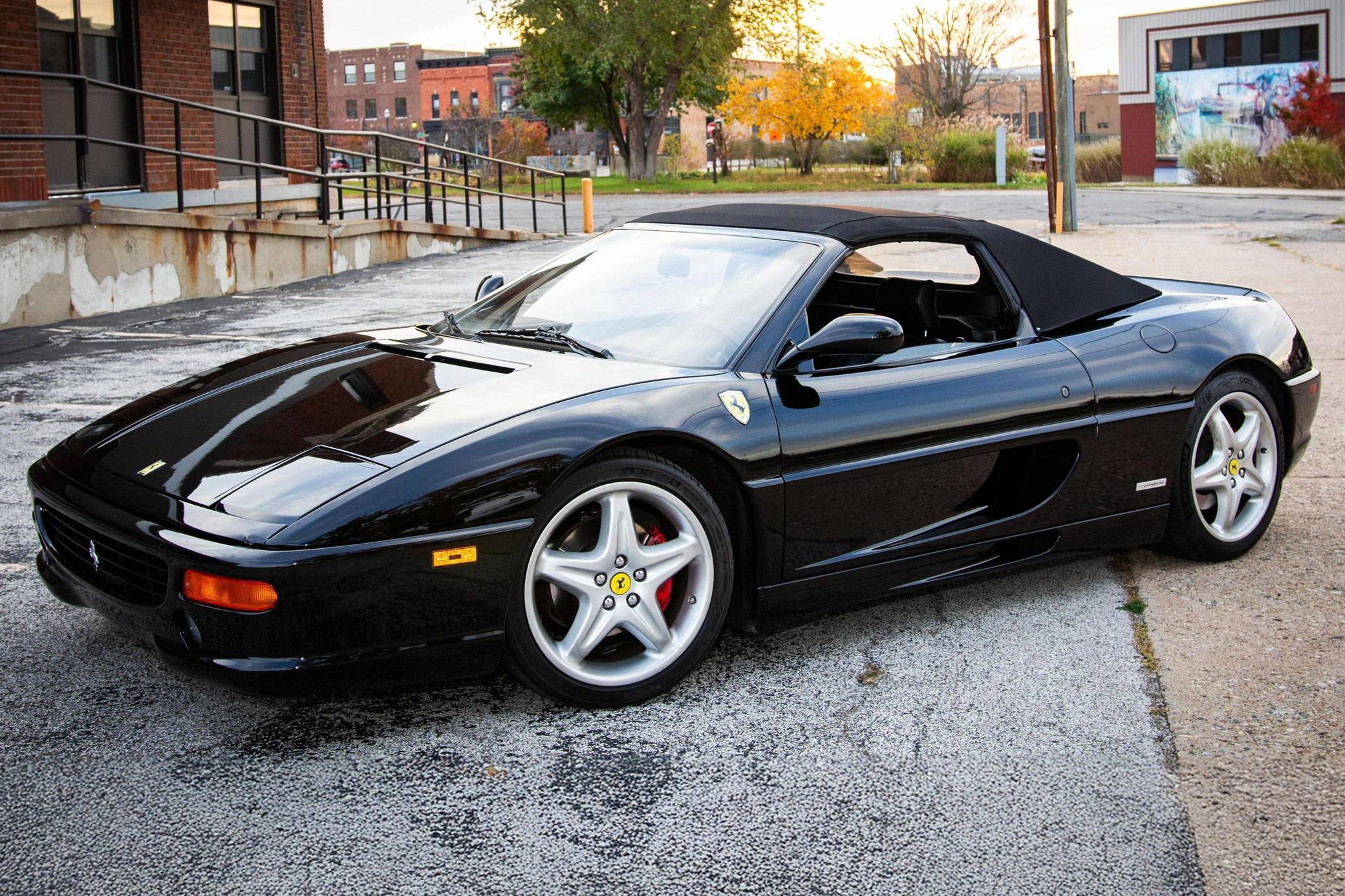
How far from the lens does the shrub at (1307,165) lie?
3766 cm

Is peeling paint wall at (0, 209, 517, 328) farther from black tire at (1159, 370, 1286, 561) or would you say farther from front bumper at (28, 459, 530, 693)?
black tire at (1159, 370, 1286, 561)

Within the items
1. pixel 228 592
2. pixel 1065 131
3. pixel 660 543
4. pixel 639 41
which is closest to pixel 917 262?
pixel 660 543

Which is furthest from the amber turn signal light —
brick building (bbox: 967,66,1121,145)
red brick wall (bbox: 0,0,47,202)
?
brick building (bbox: 967,66,1121,145)

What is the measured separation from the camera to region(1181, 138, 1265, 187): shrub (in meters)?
40.9

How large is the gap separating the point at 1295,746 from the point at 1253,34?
61142mm

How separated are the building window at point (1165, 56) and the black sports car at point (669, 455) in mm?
60088

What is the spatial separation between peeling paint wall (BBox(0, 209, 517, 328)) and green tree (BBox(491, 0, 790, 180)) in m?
33.4

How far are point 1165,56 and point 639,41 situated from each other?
2581cm

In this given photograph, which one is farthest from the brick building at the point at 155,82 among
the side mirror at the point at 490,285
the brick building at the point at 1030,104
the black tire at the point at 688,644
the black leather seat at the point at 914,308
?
Result: the brick building at the point at 1030,104

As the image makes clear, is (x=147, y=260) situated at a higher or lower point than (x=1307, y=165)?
lower

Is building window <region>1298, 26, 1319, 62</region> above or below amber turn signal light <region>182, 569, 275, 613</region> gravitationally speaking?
above

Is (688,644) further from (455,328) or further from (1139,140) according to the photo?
(1139,140)

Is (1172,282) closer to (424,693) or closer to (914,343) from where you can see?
(914,343)

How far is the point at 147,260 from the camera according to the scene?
12680mm
